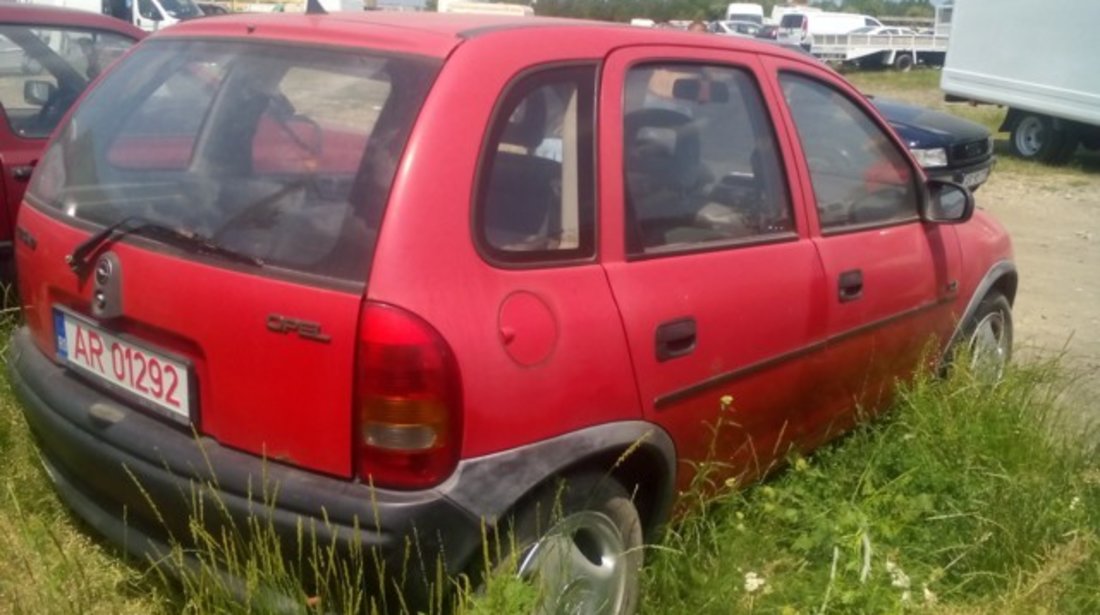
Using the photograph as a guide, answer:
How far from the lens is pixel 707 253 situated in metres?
3.31

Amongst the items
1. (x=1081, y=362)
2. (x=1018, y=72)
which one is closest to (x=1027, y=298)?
(x=1081, y=362)

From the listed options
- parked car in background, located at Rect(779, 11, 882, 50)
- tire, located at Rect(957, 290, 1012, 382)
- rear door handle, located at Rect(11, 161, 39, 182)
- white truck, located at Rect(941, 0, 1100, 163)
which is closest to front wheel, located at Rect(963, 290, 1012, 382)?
tire, located at Rect(957, 290, 1012, 382)

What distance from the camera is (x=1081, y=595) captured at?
3.43m

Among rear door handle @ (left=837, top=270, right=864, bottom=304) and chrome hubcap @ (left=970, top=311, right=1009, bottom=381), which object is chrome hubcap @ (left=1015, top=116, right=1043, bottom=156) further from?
rear door handle @ (left=837, top=270, right=864, bottom=304)

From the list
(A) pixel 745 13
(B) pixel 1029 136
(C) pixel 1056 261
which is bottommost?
(A) pixel 745 13

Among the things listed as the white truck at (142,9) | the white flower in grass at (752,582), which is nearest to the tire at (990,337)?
→ the white flower in grass at (752,582)

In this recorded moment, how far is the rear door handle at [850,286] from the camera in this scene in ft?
12.5

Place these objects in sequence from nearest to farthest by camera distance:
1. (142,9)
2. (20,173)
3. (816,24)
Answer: (20,173), (142,9), (816,24)

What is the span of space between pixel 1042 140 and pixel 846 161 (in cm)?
1439

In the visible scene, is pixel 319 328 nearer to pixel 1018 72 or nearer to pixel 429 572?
pixel 429 572

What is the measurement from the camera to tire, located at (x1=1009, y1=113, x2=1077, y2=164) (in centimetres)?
1672

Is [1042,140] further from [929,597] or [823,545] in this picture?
[929,597]

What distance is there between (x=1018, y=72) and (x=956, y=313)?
13614 mm

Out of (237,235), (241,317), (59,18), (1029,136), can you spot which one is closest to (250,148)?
(237,235)
